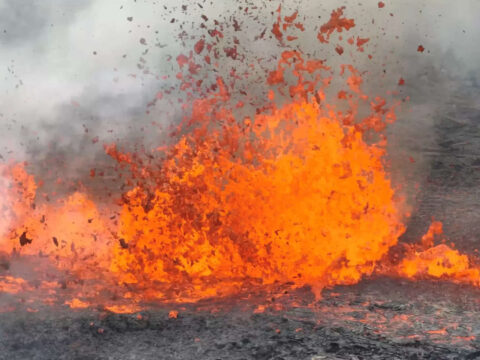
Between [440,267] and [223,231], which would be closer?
[440,267]

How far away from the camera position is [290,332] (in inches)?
153

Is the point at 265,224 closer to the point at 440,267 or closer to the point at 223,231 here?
the point at 223,231

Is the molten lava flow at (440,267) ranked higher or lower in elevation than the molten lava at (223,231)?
lower

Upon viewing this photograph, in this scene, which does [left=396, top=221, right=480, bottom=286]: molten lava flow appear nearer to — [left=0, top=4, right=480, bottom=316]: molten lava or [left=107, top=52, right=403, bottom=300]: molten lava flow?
[left=0, top=4, right=480, bottom=316]: molten lava

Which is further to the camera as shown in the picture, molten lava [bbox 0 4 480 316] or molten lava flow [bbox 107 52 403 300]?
molten lava flow [bbox 107 52 403 300]

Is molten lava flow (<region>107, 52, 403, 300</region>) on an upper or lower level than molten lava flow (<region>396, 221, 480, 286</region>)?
upper

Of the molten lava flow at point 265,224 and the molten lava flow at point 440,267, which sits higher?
the molten lava flow at point 265,224

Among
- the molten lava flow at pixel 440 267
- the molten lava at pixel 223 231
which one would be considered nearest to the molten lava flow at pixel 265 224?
the molten lava at pixel 223 231

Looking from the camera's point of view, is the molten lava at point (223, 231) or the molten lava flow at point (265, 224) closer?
the molten lava at point (223, 231)

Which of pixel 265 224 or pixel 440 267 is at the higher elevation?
pixel 265 224

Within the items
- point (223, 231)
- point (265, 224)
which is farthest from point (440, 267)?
point (223, 231)

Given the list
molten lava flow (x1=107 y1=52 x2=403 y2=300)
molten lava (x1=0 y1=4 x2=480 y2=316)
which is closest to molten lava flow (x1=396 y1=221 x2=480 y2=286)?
molten lava (x1=0 y1=4 x2=480 y2=316)

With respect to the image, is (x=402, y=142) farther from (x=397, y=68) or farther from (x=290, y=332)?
(x=290, y=332)

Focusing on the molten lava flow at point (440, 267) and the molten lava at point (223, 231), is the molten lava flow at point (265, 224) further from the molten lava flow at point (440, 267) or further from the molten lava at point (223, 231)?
the molten lava flow at point (440, 267)
